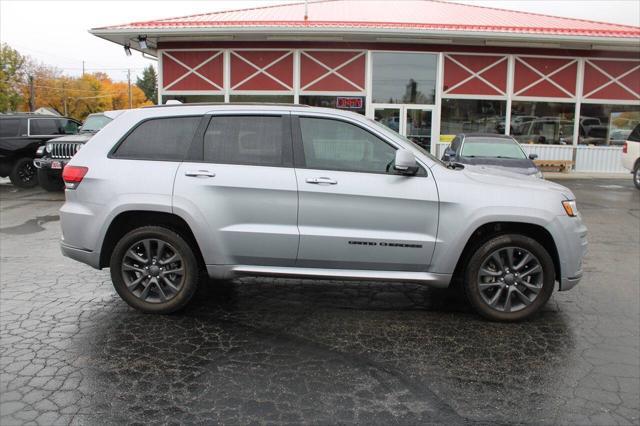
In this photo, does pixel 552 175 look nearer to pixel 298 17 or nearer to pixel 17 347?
pixel 298 17

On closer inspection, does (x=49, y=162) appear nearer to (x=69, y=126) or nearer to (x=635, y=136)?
(x=69, y=126)

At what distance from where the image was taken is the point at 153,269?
5.00 m

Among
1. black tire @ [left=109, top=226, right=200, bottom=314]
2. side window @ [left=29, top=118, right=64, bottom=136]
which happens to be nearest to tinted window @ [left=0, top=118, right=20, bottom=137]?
side window @ [left=29, top=118, right=64, bottom=136]

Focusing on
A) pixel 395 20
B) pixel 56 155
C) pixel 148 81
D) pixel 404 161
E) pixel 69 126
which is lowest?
pixel 56 155

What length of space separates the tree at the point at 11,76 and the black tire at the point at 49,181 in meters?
56.6

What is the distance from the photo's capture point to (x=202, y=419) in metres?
3.28

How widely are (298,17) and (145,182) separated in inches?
649

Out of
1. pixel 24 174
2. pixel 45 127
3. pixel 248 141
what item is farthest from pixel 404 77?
pixel 248 141

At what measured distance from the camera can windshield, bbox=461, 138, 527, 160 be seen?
40.3 feet

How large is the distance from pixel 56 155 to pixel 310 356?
1053cm

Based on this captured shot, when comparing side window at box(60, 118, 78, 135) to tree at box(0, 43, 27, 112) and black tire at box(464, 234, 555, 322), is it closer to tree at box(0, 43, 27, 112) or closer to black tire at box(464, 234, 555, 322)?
black tire at box(464, 234, 555, 322)

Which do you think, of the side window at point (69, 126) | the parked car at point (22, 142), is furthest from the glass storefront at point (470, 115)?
the parked car at point (22, 142)

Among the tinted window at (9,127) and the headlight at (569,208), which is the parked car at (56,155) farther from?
the headlight at (569,208)

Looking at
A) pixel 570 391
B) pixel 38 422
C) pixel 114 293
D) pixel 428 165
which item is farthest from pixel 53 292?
pixel 570 391
